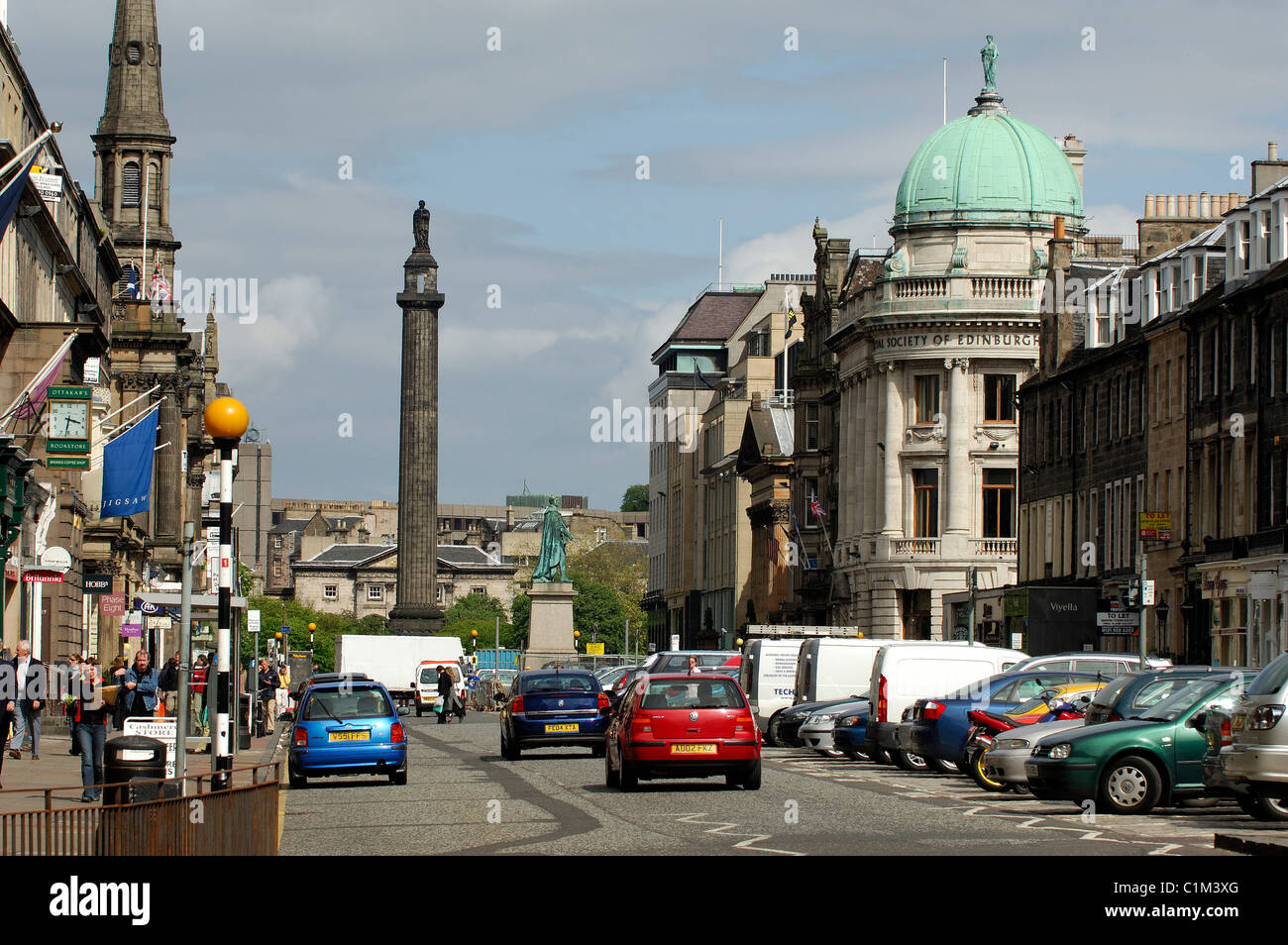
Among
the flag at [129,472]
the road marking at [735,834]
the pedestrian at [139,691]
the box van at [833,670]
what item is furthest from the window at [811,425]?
the road marking at [735,834]

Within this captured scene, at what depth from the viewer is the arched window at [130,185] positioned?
8456 cm

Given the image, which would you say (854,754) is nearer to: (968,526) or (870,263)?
(968,526)

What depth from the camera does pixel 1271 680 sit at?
2039cm

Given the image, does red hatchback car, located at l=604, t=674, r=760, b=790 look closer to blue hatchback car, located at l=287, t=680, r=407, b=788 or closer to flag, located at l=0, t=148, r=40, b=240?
blue hatchback car, located at l=287, t=680, r=407, b=788

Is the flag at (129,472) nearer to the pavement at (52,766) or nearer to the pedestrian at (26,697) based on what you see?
the pavement at (52,766)

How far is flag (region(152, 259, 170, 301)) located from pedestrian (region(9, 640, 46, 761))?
1903 inches

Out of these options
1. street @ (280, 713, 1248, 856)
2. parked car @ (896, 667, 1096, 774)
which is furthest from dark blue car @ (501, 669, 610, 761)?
parked car @ (896, 667, 1096, 774)

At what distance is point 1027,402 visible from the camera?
66.8m

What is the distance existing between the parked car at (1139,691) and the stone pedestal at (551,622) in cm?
6513

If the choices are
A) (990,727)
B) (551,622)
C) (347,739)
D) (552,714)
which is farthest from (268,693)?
(551,622)

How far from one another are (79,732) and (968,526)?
55.5 m

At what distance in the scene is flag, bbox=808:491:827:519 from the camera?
86550 mm

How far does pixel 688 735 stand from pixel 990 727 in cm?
437

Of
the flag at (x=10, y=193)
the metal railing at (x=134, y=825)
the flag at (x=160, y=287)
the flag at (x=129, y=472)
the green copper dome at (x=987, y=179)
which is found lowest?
the metal railing at (x=134, y=825)
